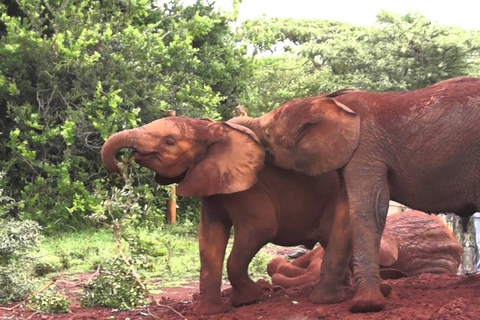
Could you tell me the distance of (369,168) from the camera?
5.23m

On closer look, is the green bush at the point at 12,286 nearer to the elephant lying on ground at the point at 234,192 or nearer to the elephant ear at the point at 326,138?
the elephant lying on ground at the point at 234,192

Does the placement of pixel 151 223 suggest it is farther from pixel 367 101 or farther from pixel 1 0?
pixel 367 101

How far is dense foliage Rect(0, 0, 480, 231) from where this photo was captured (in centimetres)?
1441

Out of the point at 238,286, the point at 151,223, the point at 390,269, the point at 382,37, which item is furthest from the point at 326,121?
the point at 382,37

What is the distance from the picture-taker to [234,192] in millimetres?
5625

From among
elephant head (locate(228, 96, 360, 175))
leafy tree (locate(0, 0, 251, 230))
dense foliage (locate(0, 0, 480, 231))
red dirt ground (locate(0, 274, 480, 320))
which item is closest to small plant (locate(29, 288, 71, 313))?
red dirt ground (locate(0, 274, 480, 320))

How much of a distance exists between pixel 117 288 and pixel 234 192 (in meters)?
1.63

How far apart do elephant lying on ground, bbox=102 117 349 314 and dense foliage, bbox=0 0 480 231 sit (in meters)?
6.78

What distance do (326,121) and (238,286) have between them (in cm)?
155

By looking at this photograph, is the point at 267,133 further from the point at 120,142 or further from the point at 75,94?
the point at 75,94

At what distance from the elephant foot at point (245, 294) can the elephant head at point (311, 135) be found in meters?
1.05

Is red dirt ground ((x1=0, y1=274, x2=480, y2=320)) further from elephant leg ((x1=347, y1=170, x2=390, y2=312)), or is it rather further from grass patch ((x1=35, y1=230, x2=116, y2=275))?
grass patch ((x1=35, y1=230, x2=116, y2=275))

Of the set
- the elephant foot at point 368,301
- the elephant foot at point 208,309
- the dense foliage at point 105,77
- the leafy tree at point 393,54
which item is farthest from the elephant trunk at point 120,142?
the leafy tree at point 393,54

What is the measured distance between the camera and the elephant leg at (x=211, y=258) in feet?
19.2
